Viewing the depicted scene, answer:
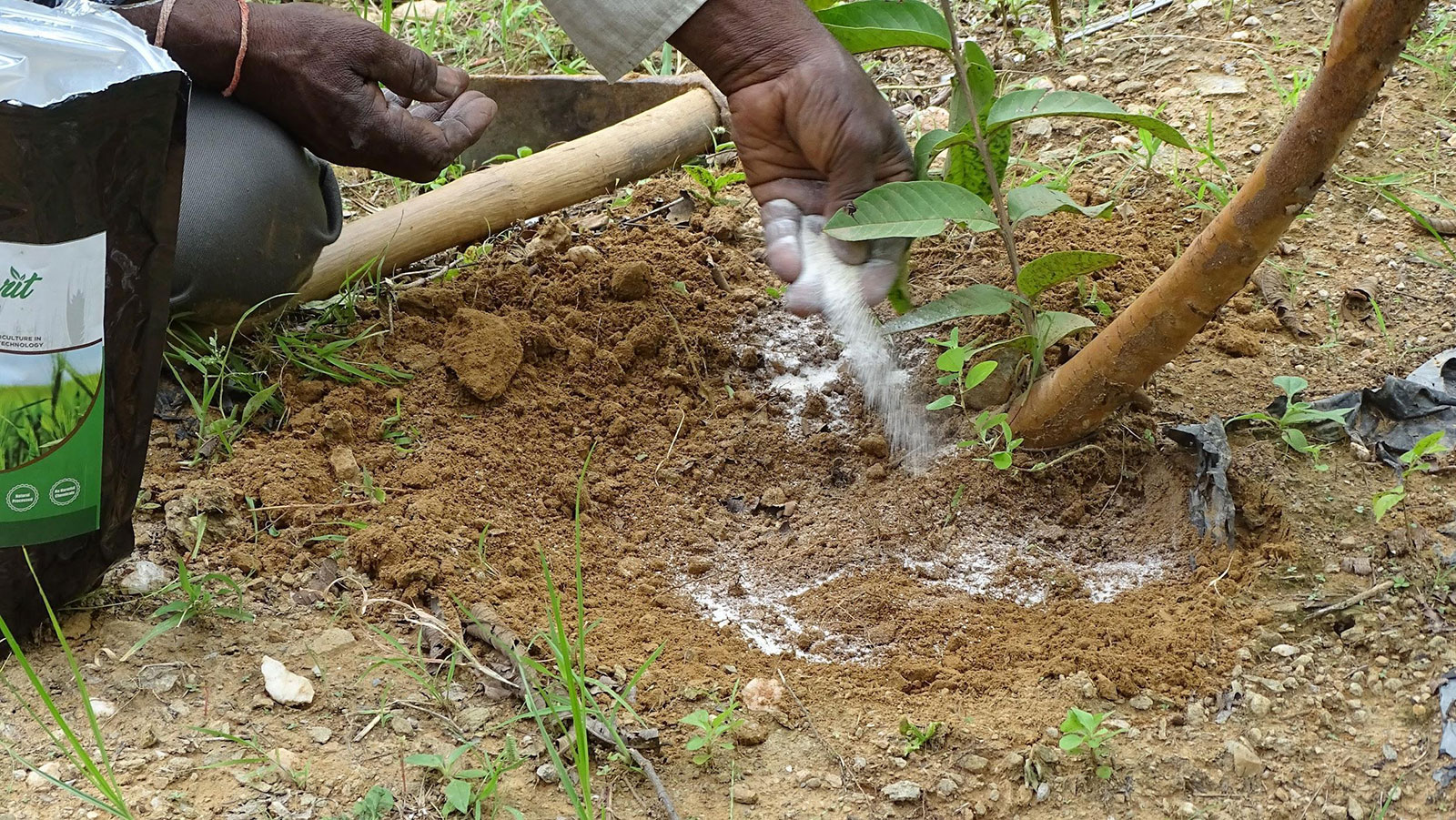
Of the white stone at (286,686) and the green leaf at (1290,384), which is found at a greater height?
the green leaf at (1290,384)

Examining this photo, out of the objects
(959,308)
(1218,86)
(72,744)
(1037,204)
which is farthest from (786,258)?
(1218,86)

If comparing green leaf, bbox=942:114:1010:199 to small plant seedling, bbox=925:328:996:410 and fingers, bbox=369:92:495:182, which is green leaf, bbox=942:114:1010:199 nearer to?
small plant seedling, bbox=925:328:996:410

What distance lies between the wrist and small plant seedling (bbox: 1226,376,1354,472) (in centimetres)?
87

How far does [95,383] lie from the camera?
139 centimetres

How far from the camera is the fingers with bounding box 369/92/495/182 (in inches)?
80.8

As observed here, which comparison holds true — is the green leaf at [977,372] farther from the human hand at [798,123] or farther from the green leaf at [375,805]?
the green leaf at [375,805]

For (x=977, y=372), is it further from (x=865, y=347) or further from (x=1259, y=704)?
(x=1259, y=704)

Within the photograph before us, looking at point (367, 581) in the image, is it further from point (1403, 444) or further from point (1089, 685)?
point (1403, 444)

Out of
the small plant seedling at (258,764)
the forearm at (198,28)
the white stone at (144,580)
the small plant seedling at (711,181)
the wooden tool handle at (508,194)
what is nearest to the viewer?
the small plant seedling at (258,764)

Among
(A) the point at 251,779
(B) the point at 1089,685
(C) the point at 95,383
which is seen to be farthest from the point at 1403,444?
(C) the point at 95,383

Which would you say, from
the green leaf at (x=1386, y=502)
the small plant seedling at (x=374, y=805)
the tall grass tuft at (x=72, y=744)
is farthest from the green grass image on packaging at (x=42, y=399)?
the green leaf at (x=1386, y=502)

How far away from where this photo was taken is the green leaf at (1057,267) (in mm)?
1726

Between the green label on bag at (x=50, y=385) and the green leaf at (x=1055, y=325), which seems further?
the green leaf at (x=1055, y=325)

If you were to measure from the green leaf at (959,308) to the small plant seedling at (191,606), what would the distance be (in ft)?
3.27
